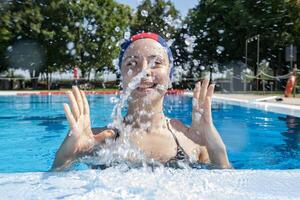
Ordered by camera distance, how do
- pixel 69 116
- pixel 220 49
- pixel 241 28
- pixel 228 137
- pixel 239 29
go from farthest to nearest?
pixel 220 49, pixel 239 29, pixel 241 28, pixel 228 137, pixel 69 116

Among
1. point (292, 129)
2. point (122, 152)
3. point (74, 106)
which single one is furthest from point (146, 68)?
point (292, 129)

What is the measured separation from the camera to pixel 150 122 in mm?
3094

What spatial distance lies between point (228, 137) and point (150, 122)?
5.55 metres

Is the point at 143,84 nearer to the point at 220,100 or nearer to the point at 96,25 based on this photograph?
the point at 220,100

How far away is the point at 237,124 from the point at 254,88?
83.5 feet

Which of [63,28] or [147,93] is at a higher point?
[63,28]

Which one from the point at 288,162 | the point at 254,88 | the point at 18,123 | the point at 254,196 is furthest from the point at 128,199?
the point at 254,88

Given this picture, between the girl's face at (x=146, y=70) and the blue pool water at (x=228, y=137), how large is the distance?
10.8 ft

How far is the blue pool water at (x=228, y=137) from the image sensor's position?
6.14 metres

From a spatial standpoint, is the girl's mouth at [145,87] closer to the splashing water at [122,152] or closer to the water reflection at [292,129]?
the splashing water at [122,152]

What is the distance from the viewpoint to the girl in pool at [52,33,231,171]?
9.17ft

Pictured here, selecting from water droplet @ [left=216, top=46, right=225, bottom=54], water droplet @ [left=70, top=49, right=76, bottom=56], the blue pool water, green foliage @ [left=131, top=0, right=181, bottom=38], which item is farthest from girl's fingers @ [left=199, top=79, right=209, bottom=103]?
water droplet @ [left=70, top=49, right=76, bottom=56]

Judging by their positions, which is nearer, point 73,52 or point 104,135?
point 104,135

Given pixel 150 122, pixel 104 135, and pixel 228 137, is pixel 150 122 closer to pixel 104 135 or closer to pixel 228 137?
pixel 104 135
